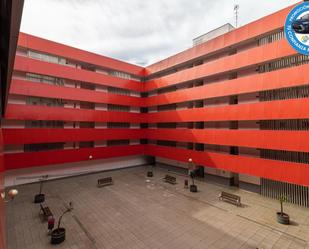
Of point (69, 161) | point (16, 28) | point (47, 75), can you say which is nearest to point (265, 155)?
point (16, 28)

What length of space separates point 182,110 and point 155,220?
1542 cm

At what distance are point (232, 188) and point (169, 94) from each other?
50.0 feet

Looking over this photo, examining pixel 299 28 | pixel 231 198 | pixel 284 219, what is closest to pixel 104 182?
pixel 231 198

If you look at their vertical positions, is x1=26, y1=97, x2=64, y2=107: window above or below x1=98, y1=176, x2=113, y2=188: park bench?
above

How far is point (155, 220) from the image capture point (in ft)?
42.4

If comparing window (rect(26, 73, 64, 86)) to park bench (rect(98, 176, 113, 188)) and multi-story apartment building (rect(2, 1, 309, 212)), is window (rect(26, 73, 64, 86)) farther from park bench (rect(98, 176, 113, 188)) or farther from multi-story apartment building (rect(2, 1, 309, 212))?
park bench (rect(98, 176, 113, 188))

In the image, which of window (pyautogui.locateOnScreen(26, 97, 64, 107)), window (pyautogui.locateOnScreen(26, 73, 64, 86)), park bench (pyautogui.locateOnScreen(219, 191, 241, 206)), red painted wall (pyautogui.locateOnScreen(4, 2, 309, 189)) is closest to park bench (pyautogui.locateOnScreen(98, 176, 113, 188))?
red painted wall (pyautogui.locateOnScreen(4, 2, 309, 189))

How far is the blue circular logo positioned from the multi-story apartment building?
7.99 meters

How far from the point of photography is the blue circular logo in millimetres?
7945

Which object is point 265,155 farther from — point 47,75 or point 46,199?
point 47,75

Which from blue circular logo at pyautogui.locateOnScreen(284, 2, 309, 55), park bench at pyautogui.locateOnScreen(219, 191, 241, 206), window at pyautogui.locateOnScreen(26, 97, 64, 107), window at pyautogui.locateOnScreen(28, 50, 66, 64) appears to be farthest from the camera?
window at pyautogui.locateOnScreen(28, 50, 66, 64)

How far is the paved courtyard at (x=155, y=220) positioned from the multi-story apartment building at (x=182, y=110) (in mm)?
3761

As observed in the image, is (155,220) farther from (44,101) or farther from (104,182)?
(44,101)

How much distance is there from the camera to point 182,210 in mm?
14453
